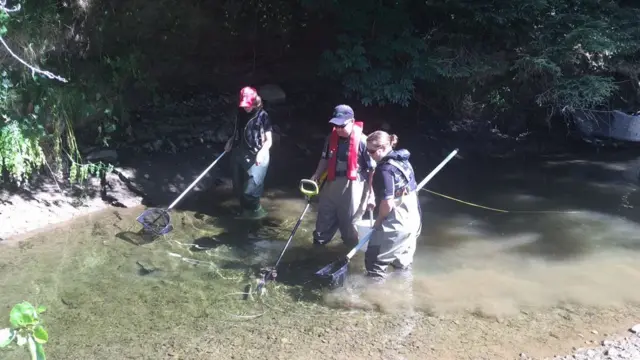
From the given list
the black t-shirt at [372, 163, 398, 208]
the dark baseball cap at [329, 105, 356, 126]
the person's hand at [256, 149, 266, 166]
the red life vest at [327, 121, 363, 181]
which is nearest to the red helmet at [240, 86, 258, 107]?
the person's hand at [256, 149, 266, 166]

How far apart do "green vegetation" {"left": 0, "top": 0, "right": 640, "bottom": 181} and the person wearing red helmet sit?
7.28 ft

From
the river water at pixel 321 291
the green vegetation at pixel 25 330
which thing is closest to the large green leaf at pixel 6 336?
the green vegetation at pixel 25 330

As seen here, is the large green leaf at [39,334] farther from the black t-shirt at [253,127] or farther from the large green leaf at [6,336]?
the black t-shirt at [253,127]

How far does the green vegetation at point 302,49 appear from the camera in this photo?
25.2ft

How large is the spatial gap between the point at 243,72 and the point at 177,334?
24.7 feet

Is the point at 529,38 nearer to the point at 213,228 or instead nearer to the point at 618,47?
the point at 618,47

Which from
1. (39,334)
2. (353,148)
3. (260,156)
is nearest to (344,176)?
(353,148)

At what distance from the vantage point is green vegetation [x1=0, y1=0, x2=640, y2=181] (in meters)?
7.68

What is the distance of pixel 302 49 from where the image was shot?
12.1 metres

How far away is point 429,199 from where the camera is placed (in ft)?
29.6

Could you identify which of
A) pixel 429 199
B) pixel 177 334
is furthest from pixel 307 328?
pixel 429 199

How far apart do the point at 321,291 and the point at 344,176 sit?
1333mm

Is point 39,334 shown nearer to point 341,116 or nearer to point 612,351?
point 341,116

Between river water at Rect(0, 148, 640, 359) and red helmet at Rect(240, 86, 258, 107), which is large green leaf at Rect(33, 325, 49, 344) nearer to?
river water at Rect(0, 148, 640, 359)
